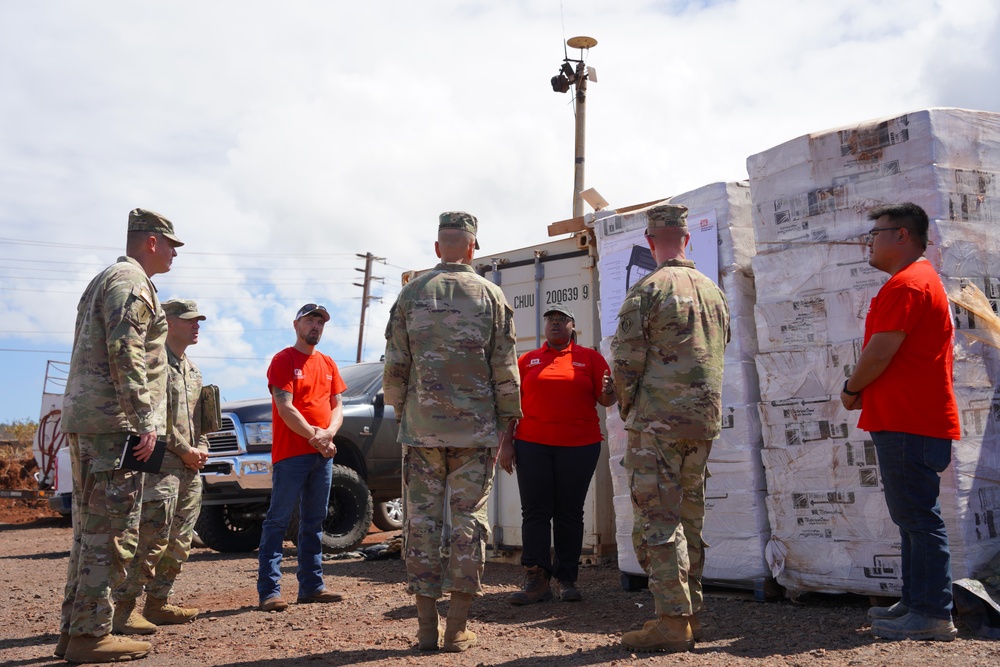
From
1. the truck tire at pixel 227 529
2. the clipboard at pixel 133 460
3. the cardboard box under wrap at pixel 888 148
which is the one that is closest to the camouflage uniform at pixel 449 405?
the clipboard at pixel 133 460

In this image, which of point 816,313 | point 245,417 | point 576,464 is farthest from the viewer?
point 245,417

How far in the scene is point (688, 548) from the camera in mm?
4430

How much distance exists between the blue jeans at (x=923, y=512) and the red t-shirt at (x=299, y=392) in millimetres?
3646

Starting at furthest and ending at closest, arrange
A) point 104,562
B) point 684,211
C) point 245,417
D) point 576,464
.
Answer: point 245,417 → point 576,464 → point 684,211 → point 104,562

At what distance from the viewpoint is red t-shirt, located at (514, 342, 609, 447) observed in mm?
6156

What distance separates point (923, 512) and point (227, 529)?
7.32 m

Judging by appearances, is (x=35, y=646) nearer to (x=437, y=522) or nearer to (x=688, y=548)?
(x=437, y=522)

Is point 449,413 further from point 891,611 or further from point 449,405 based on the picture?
point 891,611

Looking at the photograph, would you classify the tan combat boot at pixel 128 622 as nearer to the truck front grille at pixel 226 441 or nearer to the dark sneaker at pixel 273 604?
the dark sneaker at pixel 273 604

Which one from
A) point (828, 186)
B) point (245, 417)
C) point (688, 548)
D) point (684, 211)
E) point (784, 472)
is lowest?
point (688, 548)

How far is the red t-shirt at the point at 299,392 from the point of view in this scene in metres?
6.08

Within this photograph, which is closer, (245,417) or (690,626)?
(690,626)

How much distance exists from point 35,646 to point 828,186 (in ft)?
16.6

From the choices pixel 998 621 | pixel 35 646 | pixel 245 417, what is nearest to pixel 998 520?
pixel 998 621
